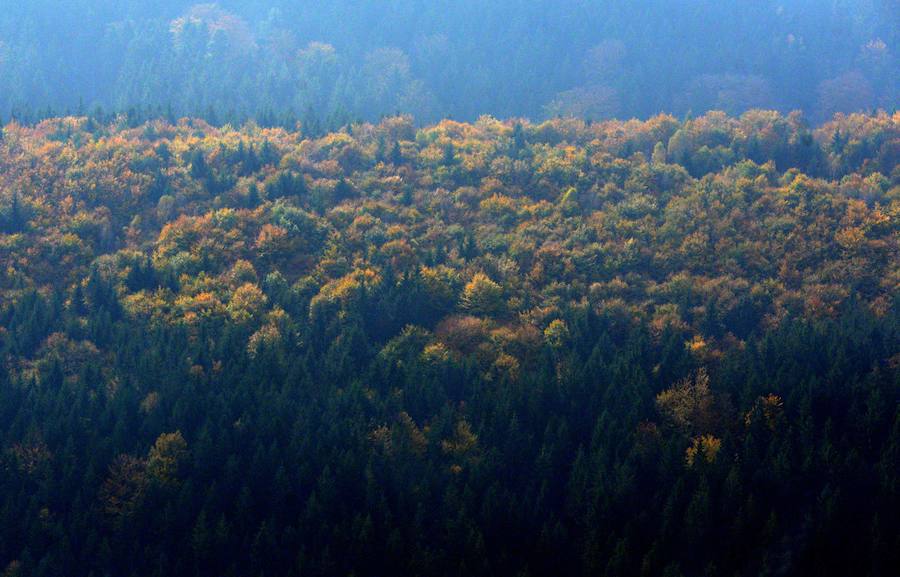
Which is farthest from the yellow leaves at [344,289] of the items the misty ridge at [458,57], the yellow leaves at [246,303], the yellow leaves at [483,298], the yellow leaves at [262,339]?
the misty ridge at [458,57]

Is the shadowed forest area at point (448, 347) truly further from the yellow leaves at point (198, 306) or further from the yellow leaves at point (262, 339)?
the yellow leaves at point (262, 339)

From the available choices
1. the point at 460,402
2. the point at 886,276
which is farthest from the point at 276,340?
the point at 886,276

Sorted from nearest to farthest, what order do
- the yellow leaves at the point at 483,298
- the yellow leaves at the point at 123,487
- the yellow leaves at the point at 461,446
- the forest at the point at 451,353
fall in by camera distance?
the forest at the point at 451,353 → the yellow leaves at the point at 123,487 → the yellow leaves at the point at 461,446 → the yellow leaves at the point at 483,298

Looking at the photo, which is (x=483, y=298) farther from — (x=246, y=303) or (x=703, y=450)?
(x=703, y=450)

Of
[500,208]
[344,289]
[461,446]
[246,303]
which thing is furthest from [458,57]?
[461,446]

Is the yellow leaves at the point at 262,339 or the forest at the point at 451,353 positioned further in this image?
the yellow leaves at the point at 262,339

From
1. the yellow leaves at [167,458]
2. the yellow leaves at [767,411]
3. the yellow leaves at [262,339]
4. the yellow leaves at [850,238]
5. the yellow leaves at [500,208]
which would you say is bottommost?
the yellow leaves at [167,458]
